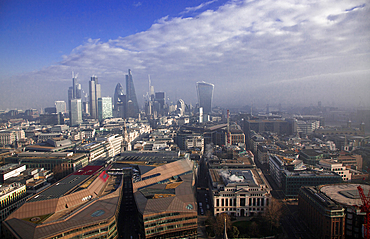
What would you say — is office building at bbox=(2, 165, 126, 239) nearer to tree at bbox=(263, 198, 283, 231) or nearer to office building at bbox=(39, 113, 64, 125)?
tree at bbox=(263, 198, 283, 231)

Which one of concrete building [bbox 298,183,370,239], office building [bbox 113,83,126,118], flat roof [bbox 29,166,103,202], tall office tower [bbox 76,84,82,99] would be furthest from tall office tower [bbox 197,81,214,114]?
concrete building [bbox 298,183,370,239]

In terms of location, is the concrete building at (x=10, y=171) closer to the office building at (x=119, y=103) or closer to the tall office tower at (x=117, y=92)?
the office building at (x=119, y=103)

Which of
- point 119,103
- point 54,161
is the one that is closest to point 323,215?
point 54,161

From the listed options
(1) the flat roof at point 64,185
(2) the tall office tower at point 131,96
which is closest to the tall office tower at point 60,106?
(2) the tall office tower at point 131,96

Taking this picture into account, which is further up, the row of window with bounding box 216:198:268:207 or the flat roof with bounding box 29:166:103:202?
the flat roof with bounding box 29:166:103:202

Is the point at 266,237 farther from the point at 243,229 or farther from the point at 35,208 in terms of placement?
the point at 35,208

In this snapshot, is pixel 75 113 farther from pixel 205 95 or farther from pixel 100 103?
pixel 205 95
